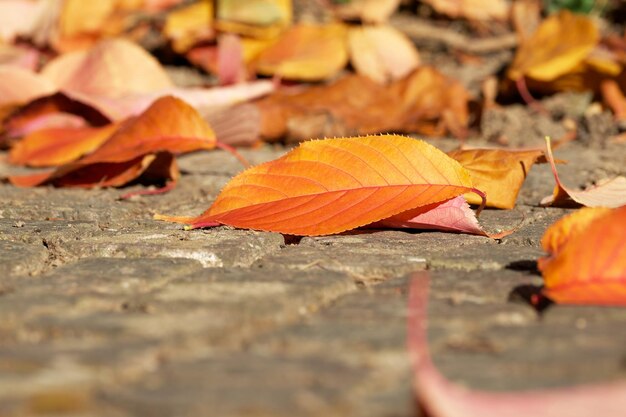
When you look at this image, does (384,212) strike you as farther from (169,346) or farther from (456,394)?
(456,394)

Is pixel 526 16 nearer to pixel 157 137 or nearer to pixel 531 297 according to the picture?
pixel 157 137

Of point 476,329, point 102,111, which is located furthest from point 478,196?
point 102,111

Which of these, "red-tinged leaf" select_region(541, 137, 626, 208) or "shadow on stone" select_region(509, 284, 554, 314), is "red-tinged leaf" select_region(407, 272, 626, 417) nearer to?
"shadow on stone" select_region(509, 284, 554, 314)

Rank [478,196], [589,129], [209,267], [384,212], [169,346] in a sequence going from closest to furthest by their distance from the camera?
[169,346] → [209,267] → [384,212] → [478,196] → [589,129]

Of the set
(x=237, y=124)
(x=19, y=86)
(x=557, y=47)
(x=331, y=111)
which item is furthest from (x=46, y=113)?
(x=557, y=47)

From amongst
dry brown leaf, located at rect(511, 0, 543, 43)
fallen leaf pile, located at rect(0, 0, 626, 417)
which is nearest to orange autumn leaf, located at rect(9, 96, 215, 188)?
fallen leaf pile, located at rect(0, 0, 626, 417)

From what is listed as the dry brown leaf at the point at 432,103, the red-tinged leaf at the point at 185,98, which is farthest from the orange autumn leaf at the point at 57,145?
the dry brown leaf at the point at 432,103

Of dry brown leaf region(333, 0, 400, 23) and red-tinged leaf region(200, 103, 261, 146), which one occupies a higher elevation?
dry brown leaf region(333, 0, 400, 23)
